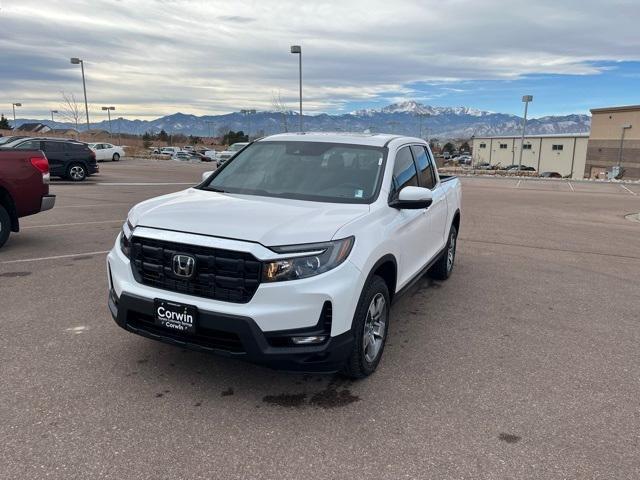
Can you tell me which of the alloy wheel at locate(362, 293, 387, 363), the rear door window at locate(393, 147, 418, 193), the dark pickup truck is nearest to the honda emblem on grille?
the alloy wheel at locate(362, 293, 387, 363)

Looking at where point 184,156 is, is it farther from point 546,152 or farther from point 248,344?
point 546,152

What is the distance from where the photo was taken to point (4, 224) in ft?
24.6

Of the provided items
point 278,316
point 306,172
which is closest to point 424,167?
point 306,172

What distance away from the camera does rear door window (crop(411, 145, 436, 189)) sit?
5543 mm

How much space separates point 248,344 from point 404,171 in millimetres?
2520

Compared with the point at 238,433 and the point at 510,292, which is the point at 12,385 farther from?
the point at 510,292

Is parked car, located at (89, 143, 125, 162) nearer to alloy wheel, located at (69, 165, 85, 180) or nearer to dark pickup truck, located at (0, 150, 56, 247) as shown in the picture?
alloy wheel, located at (69, 165, 85, 180)

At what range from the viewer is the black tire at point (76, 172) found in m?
20.2

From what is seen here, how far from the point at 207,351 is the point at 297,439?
790mm

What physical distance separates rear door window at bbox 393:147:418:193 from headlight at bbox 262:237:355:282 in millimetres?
1386

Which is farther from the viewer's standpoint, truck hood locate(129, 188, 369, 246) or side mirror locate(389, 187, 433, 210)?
side mirror locate(389, 187, 433, 210)

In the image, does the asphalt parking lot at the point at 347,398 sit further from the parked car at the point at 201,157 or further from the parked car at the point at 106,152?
the parked car at the point at 201,157

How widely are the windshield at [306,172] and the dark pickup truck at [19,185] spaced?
13.7 feet

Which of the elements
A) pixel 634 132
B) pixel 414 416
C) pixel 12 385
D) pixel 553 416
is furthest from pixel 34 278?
pixel 634 132
